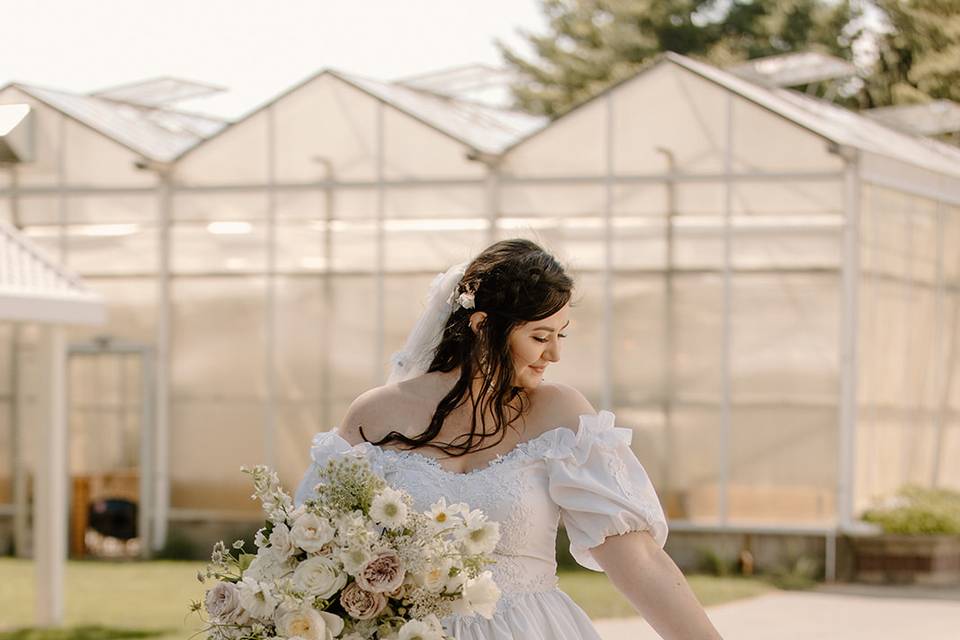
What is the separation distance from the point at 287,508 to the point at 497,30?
3271 centimetres

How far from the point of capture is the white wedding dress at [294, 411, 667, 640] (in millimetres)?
3346

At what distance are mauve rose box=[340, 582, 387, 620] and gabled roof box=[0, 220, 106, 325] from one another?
25.5 feet

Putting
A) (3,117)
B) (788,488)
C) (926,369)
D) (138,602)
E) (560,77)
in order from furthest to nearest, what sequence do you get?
(560,77) → (926,369) → (788,488) → (138,602) → (3,117)

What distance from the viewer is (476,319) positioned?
3479 millimetres

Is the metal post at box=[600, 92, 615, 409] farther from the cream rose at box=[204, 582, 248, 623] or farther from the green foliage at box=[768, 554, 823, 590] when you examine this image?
the cream rose at box=[204, 582, 248, 623]

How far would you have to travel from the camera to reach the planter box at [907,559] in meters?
14.4

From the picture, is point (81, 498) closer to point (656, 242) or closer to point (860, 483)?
point (656, 242)

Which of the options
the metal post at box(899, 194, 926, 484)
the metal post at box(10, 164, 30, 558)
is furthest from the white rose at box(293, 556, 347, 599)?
the metal post at box(10, 164, 30, 558)

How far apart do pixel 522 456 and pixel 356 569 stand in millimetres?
559

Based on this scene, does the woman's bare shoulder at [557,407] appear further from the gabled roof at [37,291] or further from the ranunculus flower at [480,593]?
the gabled roof at [37,291]

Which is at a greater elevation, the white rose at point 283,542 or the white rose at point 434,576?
the white rose at point 283,542

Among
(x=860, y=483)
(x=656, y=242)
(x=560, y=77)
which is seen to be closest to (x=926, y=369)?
(x=860, y=483)

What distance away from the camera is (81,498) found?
56.7 ft


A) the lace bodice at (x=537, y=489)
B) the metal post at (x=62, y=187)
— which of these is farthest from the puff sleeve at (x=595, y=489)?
the metal post at (x=62, y=187)
